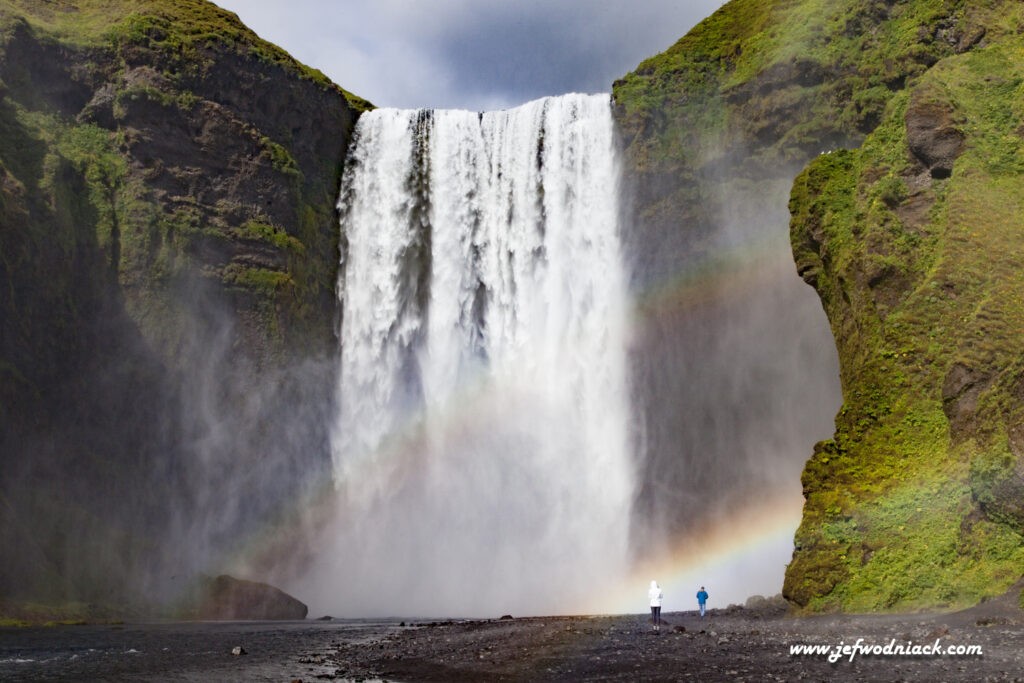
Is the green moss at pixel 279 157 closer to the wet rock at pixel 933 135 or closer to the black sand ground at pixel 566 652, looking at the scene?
the black sand ground at pixel 566 652

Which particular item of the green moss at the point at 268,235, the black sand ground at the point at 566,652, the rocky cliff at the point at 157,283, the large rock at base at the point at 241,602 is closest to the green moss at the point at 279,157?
the rocky cliff at the point at 157,283

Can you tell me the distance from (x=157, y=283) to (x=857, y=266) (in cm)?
3132

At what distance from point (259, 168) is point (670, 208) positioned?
20746 millimetres

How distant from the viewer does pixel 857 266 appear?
111 feet

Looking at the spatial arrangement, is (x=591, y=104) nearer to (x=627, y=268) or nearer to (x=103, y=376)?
(x=627, y=268)

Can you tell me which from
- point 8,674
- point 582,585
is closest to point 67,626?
point 8,674

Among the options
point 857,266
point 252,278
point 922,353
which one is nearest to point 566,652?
point 922,353

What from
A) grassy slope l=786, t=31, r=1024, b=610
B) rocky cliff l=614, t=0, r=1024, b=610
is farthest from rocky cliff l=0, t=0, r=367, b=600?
grassy slope l=786, t=31, r=1024, b=610

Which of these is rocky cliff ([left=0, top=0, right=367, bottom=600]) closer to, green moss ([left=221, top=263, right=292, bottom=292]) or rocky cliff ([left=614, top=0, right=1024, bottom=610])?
green moss ([left=221, top=263, right=292, bottom=292])

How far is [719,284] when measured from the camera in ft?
156

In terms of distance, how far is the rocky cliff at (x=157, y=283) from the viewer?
Answer: 1702 inches

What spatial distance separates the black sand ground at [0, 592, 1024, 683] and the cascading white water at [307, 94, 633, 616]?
15166mm

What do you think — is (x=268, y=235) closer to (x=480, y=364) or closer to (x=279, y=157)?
(x=279, y=157)

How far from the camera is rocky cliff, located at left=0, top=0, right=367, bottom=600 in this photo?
142ft
